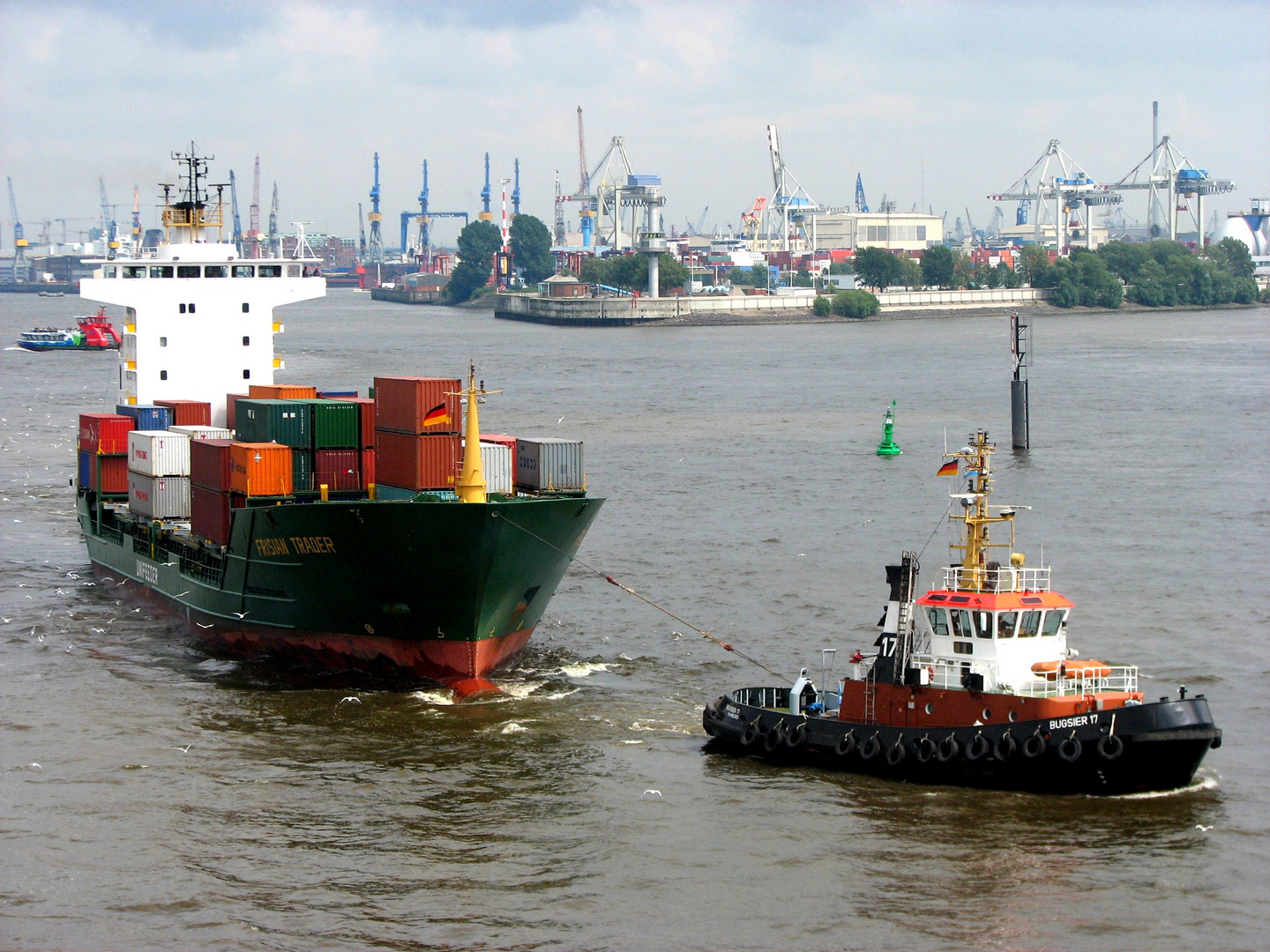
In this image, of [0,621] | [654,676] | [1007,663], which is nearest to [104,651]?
[0,621]

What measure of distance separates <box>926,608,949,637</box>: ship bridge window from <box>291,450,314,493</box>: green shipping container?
13.1 m

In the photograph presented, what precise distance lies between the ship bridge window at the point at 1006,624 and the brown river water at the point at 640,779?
231 centimetres

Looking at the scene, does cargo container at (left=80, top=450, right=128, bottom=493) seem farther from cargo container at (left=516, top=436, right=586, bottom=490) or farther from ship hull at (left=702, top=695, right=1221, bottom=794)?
ship hull at (left=702, top=695, right=1221, bottom=794)

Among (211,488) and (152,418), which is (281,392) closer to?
(152,418)

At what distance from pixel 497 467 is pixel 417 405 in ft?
6.70

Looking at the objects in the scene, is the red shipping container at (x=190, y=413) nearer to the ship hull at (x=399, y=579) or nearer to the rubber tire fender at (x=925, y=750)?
the ship hull at (x=399, y=579)

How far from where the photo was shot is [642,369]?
344 feet

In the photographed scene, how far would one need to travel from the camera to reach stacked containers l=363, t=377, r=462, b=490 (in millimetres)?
27609

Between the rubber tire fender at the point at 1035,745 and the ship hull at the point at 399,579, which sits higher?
the ship hull at the point at 399,579

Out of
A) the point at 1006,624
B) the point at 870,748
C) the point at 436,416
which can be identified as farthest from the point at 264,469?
the point at 1006,624

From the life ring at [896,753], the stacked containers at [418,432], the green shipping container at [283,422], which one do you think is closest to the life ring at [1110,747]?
the life ring at [896,753]

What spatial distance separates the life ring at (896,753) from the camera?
21.5 meters

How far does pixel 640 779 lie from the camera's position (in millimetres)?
22531

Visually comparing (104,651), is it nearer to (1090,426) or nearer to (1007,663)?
(1007,663)
